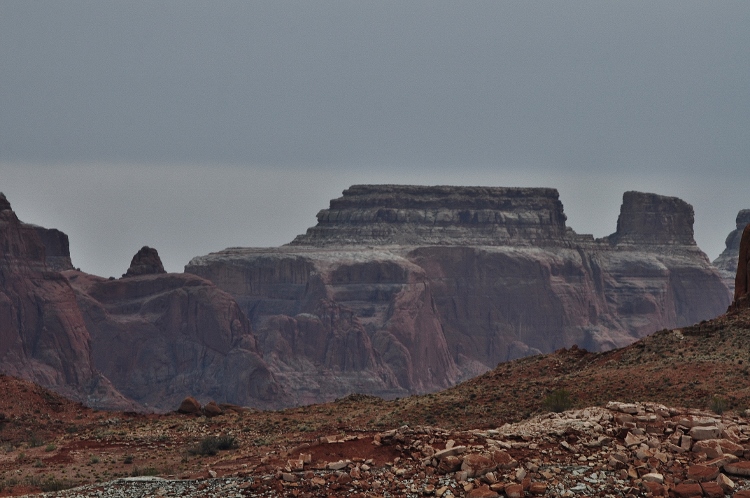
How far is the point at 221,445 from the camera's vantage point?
55.8 metres

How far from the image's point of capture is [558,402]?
58125mm

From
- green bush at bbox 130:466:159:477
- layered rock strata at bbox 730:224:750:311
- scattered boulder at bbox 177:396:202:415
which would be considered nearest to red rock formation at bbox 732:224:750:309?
layered rock strata at bbox 730:224:750:311

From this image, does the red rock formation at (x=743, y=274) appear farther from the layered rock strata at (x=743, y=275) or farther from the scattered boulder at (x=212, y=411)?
the scattered boulder at (x=212, y=411)

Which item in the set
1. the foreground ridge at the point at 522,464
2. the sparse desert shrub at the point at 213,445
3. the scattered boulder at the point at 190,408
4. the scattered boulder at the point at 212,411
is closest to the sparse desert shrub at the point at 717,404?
the foreground ridge at the point at 522,464

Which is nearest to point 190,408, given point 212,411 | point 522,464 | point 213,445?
point 212,411

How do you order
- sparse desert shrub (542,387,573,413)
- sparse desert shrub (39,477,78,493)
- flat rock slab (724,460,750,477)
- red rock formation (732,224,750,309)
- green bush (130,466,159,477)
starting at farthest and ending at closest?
red rock formation (732,224,750,309)
sparse desert shrub (542,387,573,413)
green bush (130,466,159,477)
sparse desert shrub (39,477,78,493)
flat rock slab (724,460,750,477)

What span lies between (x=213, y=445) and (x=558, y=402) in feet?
38.2

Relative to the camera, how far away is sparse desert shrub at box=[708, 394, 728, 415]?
5410cm

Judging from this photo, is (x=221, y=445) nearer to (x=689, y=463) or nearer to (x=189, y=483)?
(x=189, y=483)

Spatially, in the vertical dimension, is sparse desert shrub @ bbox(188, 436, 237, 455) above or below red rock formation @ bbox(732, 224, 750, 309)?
below

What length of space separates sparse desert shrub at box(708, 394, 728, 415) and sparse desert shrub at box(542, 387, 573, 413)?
4.68 m

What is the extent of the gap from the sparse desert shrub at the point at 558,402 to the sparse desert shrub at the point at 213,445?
1061 centimetres

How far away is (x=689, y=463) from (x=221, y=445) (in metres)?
19.8

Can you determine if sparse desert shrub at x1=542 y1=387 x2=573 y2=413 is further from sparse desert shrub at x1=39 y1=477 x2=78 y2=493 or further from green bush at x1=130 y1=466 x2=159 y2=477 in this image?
sparse desert shrub at x1=39 y1=477 x2=78 y2=493
